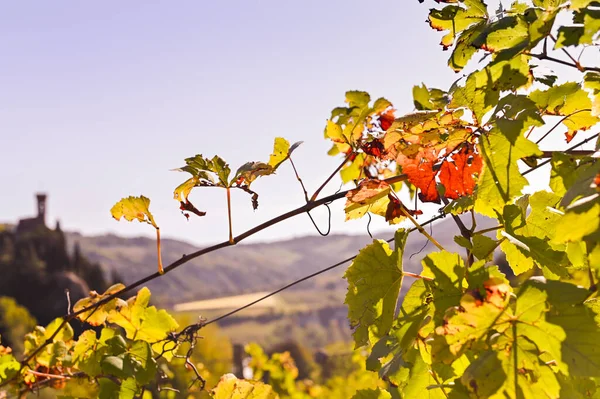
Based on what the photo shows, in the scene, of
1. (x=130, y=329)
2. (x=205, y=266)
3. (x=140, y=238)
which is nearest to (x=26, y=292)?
(x=130, y=329)

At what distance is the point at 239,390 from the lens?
1291 mm

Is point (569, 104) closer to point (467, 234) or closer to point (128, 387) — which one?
point (467, 234)

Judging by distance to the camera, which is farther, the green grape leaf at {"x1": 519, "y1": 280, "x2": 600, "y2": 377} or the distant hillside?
the distant hillside

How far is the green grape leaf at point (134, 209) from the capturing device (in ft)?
4.10

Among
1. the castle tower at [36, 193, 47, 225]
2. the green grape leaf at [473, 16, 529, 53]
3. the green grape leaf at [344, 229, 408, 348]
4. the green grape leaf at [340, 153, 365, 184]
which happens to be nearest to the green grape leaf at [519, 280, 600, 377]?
the green grape leaf at [344, 229, 408, 348]

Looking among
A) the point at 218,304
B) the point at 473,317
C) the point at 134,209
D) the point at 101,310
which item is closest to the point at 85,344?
the point at 101,310

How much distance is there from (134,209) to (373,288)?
22.8 inches

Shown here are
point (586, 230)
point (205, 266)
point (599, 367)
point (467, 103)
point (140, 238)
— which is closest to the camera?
point (586, 230)

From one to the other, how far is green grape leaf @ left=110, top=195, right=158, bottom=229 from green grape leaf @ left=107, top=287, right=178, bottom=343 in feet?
0.78

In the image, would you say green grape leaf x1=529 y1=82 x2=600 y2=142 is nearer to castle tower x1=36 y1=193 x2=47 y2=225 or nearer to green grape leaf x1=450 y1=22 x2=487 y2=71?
green grape leaf x1=450 y1=22 x2=487 y2=71

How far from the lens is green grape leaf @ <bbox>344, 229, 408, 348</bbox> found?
961 millimetres

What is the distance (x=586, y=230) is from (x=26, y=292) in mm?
44317

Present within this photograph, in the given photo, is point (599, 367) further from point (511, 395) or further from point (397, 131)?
point (397, 131)

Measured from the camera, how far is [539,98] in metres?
1.05
